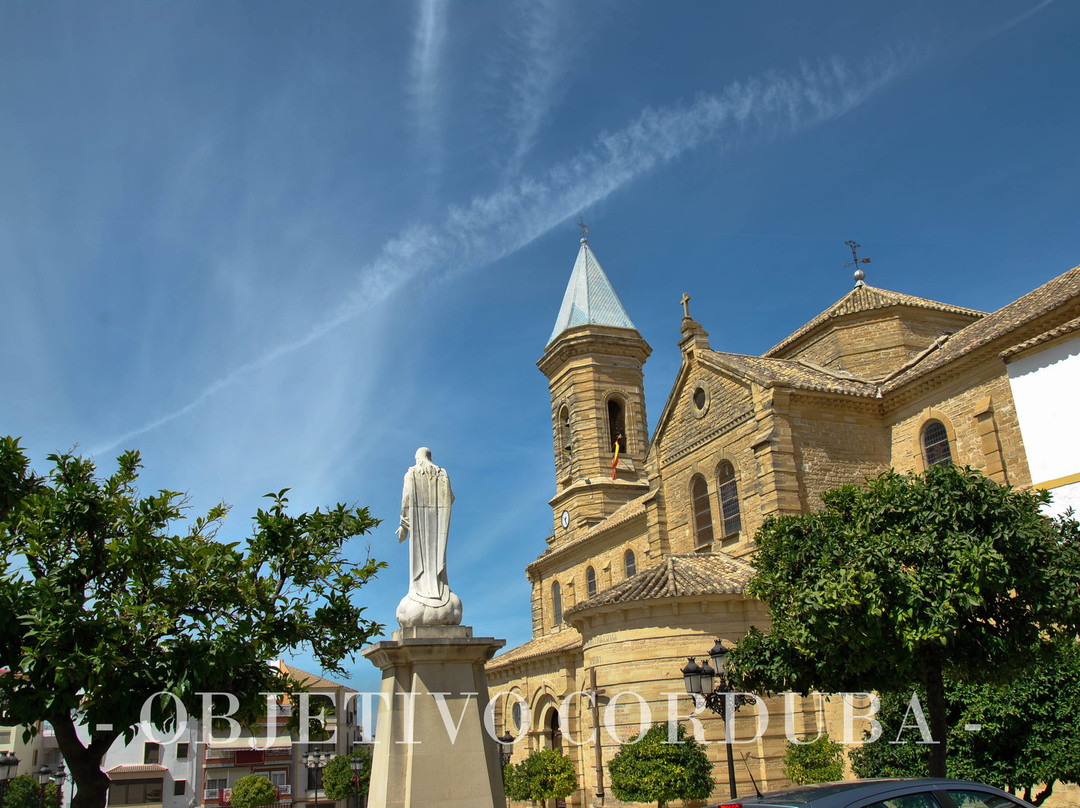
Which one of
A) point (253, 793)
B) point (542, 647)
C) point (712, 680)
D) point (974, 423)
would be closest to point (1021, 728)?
point (712, 680)

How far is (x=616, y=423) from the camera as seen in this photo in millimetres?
41281

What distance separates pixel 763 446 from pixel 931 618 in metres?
11.0

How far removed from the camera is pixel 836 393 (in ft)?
72.0

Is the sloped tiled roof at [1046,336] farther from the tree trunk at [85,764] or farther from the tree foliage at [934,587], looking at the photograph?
the tree trunk at [85,764]

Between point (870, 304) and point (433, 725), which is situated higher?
point (870, 304)

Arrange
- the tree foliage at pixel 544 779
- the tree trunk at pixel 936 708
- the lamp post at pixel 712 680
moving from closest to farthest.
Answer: the tree trunk at pixel 936 708 < the lamp post at pixel 712 680 < the tree foliage at pixel 544 779

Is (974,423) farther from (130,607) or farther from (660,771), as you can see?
(130,607)

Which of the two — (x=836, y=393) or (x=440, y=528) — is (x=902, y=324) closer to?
(x=836, y=393)

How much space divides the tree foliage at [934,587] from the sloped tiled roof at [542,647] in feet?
53.2

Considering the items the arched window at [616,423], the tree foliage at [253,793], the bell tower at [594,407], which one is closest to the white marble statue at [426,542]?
the bell tower at [594,407]

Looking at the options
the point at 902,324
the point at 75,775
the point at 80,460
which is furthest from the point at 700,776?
the point at 902,324

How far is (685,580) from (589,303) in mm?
24183

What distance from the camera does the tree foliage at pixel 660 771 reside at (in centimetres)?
1703

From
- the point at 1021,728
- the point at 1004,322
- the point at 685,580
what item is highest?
the point at 1004,322
